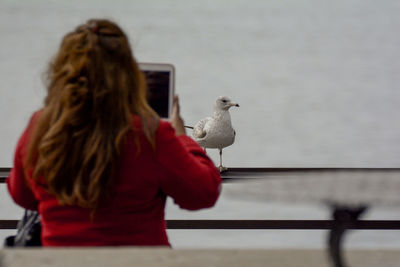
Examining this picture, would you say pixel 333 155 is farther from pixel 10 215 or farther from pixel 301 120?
pixel 10 215

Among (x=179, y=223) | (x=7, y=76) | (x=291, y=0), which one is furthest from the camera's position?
(x=291, y=0)

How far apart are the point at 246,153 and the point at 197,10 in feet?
2.76

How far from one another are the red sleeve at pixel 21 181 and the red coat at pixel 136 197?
0.17 feet

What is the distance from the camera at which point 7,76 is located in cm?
304

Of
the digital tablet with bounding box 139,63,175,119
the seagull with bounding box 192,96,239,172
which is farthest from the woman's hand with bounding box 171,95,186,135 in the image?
the seagull with bounding box 192,96,239,172

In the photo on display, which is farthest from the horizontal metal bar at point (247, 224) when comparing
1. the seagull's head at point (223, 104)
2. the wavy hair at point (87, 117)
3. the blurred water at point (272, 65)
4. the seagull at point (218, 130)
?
the wavy hair at point (87, 117)

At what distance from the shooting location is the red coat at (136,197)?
866mm

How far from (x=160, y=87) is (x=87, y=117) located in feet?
1.07

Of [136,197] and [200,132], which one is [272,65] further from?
[136,197]

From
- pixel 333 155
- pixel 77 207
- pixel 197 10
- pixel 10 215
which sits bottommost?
pixel 10 215

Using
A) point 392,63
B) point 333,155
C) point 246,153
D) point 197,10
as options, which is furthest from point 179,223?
point 392,63

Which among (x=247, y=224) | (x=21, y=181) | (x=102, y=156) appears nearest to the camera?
(x=102, y=156)

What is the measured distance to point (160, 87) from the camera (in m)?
1.18

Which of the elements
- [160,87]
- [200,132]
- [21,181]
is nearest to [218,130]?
[200,132]
